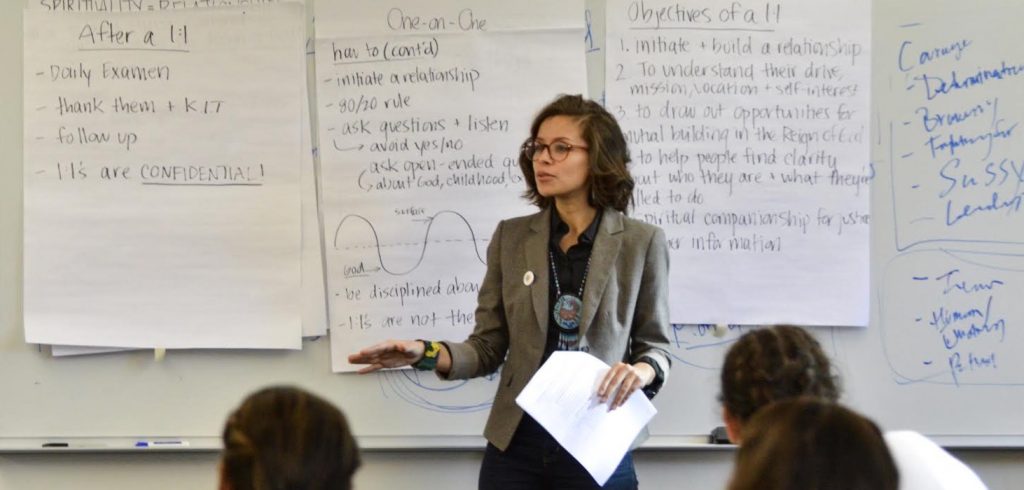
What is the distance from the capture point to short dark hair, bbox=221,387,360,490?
1147 mm

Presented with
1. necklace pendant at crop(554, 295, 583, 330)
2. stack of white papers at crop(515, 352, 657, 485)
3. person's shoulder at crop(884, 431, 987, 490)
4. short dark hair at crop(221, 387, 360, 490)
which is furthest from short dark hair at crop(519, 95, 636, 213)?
short dark hair at crop(221, 387, 360, 490)

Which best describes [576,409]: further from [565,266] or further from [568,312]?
[565,266]

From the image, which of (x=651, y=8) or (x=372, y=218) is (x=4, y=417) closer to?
(x=372, y=218)

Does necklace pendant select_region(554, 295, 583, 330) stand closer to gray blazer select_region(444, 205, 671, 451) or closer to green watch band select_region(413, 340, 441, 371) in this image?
gray blazer select_region(444, 205, 671, 451)

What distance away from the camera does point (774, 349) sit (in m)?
1.58

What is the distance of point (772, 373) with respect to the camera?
1.55m

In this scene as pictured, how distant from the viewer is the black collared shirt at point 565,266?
6.89 ft

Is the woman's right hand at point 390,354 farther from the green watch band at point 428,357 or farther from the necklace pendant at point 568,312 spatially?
the necklace pendant at point 568,312

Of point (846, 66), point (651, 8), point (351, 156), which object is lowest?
point (351, 156)

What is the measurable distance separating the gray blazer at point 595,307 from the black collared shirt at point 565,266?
0.01 metres

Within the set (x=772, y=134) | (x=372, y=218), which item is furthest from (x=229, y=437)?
(x=772, y=134)

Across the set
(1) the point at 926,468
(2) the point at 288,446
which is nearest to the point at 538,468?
(1) the point at 926,468

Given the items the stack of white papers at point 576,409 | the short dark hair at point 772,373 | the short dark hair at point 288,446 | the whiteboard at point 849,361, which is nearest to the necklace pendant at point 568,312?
the stack of white papers at point 576,409

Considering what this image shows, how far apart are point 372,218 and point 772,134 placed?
1.13 m
